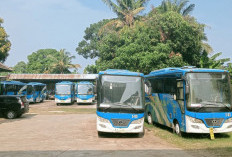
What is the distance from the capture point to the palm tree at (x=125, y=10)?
124 ft

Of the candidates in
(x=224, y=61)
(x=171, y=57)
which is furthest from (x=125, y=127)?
(x=224, y=61)

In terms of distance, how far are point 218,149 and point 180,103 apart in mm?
2928

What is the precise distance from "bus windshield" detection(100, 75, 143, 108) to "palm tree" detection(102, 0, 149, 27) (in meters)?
26.1

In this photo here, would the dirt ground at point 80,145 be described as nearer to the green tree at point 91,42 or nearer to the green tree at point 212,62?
the green tree at point 212,62

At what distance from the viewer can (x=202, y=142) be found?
37.6 feet

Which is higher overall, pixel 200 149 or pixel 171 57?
pixel 171 57

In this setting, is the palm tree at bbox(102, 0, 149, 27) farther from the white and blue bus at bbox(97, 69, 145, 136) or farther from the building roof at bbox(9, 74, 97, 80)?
the white and blue bus at bbox(97, 69, 145, 136)

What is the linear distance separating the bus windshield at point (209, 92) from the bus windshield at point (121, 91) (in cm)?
224

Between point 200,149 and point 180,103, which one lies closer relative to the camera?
point 200,149

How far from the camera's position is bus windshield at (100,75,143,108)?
12211mm

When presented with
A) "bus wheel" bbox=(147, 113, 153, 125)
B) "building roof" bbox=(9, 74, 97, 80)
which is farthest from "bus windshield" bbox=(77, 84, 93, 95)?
"bus wheel" bbox=(147, 113, 153, 125)

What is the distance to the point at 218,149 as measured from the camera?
32.8 ft

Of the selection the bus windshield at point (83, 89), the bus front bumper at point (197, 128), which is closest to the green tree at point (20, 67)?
the bus windshield at point (83, 89)

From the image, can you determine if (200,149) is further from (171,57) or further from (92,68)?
(92,68)
